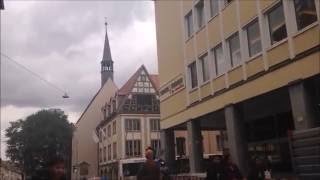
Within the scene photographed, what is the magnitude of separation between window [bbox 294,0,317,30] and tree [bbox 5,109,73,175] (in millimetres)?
48958

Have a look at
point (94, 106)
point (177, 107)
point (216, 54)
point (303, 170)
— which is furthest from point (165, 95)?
point (94, 106)

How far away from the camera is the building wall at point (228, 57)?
19.2 meters

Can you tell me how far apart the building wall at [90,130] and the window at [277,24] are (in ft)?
203

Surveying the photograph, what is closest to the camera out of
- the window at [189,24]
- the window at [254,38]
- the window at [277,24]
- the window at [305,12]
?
the window at [305,12]

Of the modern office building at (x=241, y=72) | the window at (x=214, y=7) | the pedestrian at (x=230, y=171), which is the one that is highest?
the window at (x=214, y=7)

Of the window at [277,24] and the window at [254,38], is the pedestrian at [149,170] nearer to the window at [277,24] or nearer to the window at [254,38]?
the window at [277,24]

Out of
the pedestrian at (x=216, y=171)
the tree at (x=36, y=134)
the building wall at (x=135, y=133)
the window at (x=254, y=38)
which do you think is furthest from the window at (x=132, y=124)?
the pedestrian at (x=216, y=171)

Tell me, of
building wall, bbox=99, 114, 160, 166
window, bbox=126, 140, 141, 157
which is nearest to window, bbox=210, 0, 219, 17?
building wall, bbox=99, 114, 160, 166

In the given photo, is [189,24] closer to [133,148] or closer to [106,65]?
[133,148]

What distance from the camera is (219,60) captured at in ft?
86.6

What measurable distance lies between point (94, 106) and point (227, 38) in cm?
6110

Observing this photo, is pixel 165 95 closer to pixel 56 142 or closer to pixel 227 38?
pixel 227 38

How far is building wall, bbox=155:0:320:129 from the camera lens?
1918cm

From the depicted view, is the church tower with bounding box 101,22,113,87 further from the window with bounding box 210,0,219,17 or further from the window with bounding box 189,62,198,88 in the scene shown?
the window with bounding box 210,0,219,17
